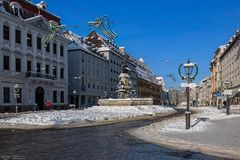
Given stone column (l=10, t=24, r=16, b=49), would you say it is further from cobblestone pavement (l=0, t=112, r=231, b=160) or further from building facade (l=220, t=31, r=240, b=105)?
building facade (l=220, t=31, r=240, b=105)

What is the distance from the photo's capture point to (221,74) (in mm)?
126500

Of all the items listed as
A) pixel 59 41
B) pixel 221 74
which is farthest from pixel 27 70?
pixel 221 74

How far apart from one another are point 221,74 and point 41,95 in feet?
283

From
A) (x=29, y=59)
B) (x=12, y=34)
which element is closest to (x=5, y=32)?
(x=12, y=34)

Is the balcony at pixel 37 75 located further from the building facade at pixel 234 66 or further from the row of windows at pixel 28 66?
the building facade at pixel 234 66

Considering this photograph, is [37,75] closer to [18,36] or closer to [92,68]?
[18,36]

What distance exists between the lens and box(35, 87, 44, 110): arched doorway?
176ft

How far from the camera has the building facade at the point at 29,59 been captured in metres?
46.5

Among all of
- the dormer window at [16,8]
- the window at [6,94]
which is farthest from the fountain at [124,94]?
the dormer window at [16,8]

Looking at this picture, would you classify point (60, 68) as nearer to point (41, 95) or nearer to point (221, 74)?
point (41, 95)

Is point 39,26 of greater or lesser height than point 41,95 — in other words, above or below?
above

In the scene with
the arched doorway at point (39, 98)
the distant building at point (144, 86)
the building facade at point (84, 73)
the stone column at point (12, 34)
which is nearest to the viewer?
the stone column at point (12, 34)

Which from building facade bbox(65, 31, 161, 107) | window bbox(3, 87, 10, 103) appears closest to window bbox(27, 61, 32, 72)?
window bbox(3, 87, 10, 103)

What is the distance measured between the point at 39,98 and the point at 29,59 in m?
6.55
